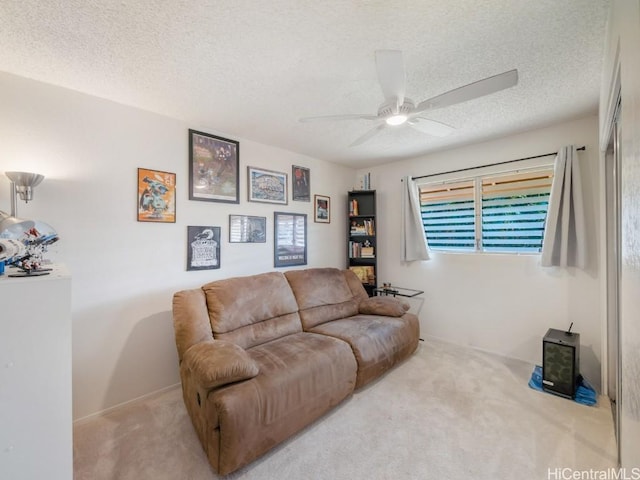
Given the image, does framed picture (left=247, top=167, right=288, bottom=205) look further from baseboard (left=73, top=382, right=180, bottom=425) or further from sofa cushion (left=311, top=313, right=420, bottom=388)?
baseboard (left=73, top=382, right=180, bottom=425)


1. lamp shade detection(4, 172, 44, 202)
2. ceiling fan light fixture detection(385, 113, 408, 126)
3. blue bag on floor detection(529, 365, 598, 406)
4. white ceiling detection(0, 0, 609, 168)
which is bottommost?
blue bag on floor detection(529, 365, 598, 406)

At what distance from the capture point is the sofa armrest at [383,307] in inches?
121

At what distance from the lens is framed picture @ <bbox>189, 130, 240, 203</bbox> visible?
265 cm

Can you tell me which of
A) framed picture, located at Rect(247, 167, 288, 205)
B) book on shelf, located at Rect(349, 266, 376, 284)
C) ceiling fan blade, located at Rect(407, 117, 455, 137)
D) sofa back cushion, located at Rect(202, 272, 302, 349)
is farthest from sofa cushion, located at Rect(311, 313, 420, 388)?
ceiling fan blade, located at Rect(407, 117, 455, 137)

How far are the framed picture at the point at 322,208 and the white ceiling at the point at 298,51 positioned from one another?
59.2 inches

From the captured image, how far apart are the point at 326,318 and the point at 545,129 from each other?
9.76 ft

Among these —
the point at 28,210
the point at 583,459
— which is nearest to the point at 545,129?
the point at 583,459

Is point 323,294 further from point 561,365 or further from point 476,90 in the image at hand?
point 476,90

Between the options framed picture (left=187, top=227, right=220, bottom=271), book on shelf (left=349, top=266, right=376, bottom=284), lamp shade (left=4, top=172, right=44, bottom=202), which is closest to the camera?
lamp shade (left=4, top=172, right=44, bottom=202)

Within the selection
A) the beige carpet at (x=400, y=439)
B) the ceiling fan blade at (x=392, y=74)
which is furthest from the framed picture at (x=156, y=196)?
the ceiling fan blade at (x=392, y=74)

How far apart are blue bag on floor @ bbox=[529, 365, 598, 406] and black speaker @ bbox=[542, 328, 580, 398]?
0.04m

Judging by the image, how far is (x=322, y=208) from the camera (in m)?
3.87

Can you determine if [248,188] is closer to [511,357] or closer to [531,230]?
[531,230]

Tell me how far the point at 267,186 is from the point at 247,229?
574 mm
